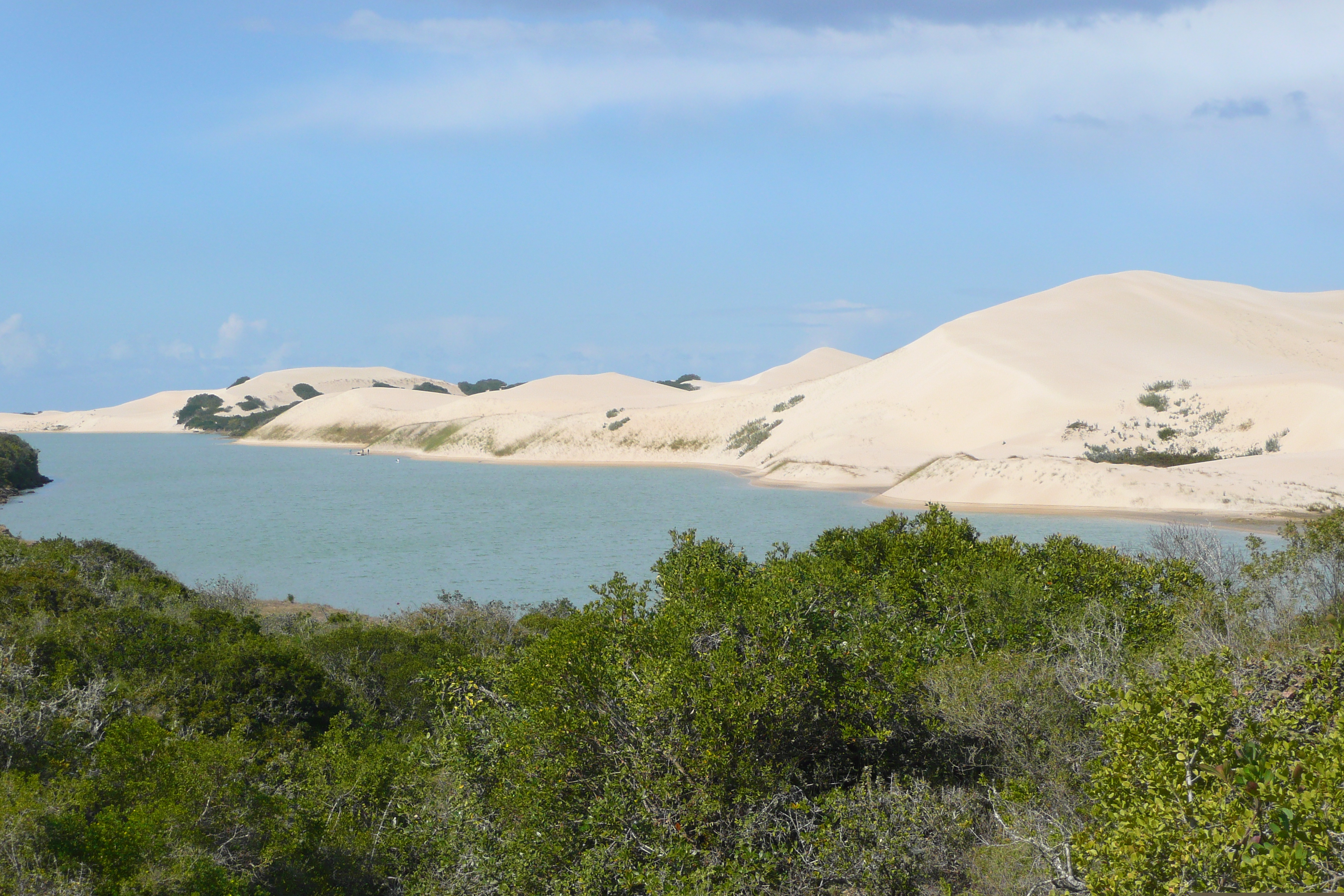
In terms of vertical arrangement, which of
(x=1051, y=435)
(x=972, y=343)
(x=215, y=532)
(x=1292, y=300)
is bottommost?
(x=215, y=532)

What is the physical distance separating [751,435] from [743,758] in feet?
216

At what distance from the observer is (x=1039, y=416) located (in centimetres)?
5453

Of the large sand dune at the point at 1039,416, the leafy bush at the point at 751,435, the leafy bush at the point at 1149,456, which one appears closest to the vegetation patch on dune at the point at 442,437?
the large sand dune at the point at 1039,416

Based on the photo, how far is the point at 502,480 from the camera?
197 feet

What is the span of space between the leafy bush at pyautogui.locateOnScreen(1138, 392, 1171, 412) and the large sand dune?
12cm

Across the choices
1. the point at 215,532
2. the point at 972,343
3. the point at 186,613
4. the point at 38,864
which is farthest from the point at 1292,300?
the point at 38,864

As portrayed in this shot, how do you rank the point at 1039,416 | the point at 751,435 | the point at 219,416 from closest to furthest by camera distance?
the point at 1039,416
the point at 751,435
the point at 219,416

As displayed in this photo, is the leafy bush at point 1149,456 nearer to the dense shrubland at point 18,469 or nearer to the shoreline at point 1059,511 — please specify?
the shoreline at point 1059,511

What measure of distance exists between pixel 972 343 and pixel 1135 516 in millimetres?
36773

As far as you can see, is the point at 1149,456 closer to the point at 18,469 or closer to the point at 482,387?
the point at 18,469

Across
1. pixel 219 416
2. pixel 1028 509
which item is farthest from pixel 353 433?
pixel 1028 509

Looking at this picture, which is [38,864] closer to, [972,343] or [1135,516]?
[1135,516]

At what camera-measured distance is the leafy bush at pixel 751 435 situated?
69.2 metres

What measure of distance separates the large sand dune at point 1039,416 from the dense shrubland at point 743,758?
93.6 ft
